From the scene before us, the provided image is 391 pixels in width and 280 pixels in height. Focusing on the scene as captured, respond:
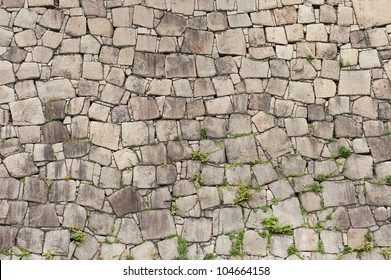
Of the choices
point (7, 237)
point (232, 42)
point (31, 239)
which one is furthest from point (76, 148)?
point (232, 42)

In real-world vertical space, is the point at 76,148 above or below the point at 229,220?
above

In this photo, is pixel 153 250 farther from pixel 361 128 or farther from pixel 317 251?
pixel 361 128

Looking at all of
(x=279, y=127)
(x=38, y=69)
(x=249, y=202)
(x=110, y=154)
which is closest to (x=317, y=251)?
(x=249, y=202)

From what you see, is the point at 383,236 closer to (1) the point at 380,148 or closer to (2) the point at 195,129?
(1) the point at 380,148

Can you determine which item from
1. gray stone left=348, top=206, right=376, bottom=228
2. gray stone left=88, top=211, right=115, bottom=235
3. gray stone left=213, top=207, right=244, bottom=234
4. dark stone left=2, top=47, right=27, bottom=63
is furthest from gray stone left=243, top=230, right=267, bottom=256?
dark stone left=2, top=47, right=27, bottom=63

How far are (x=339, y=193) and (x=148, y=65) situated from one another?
2.98m

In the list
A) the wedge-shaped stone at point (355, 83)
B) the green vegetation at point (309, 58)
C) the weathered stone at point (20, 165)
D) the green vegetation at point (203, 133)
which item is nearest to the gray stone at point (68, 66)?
the weathered stone at point (20, 165)

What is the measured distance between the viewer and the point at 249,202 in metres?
6.81

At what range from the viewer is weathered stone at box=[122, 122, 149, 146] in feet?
22.6

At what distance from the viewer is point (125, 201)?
676 cm

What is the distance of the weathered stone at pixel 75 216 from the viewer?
21.9ft

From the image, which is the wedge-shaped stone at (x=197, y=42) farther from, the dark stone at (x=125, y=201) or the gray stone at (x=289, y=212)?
the gray stone at (x=289, y=212)

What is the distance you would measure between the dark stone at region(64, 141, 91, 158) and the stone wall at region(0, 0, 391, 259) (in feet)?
0.06
